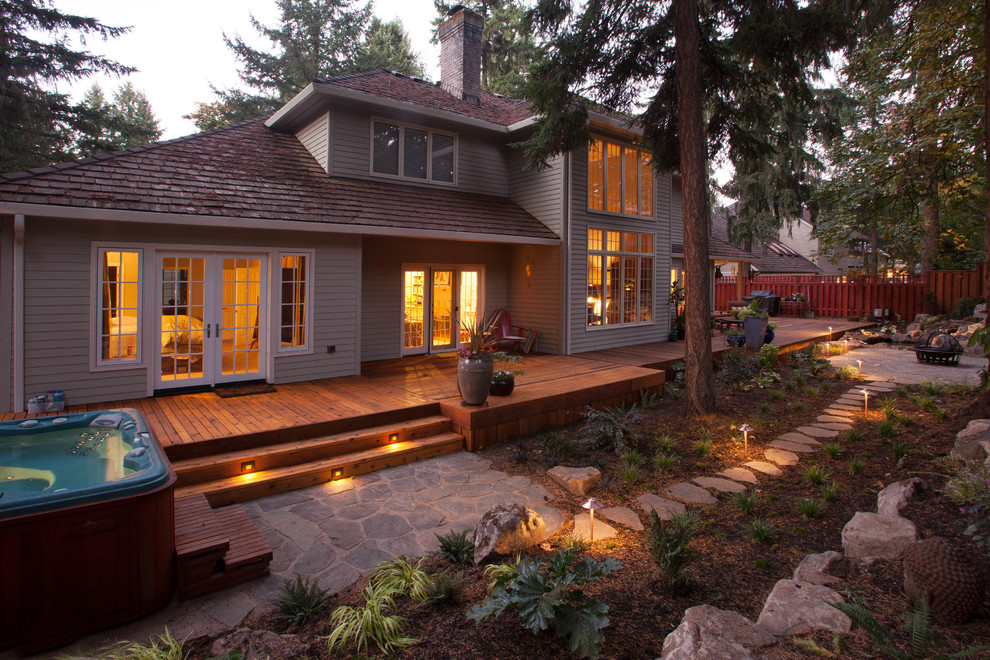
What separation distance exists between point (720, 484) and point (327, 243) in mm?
6209

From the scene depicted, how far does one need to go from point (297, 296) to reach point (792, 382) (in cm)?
819

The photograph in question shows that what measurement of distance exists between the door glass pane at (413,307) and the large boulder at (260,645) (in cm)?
754

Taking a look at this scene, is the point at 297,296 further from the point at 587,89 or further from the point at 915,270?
the point at 915,270

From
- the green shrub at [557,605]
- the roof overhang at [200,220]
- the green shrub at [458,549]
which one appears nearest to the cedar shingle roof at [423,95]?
the roof overhang at [200,220]

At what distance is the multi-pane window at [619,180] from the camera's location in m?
10.6

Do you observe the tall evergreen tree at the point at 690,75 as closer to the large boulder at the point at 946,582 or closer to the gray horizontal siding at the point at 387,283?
the gray horizontal siding at the point at 387,283

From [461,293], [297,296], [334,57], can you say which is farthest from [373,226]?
[334,57]

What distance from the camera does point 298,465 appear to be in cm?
505

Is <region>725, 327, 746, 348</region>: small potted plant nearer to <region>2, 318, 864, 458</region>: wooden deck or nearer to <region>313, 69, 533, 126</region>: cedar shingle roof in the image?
<region>2, 318, 864, 458</region>: wooden deck

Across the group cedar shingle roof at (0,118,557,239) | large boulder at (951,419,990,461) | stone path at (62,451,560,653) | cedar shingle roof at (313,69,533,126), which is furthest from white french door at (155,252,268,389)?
large boulder at (951,419,990,461)

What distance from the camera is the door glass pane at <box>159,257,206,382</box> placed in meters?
6.64

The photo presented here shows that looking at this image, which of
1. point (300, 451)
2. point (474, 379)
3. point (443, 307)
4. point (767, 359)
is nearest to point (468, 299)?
point (443, 307)

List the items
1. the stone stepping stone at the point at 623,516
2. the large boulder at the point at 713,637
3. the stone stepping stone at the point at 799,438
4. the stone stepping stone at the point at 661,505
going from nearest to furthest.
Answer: the large boulder at the point at 713,637 < the stone stepping stone at the point at 623,516 < the stone stepping stone at the point at 661,505 < the stone stepping stone at the point at 799,438

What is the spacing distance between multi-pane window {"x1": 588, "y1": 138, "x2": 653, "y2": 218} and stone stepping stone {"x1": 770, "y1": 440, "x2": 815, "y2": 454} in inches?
241
